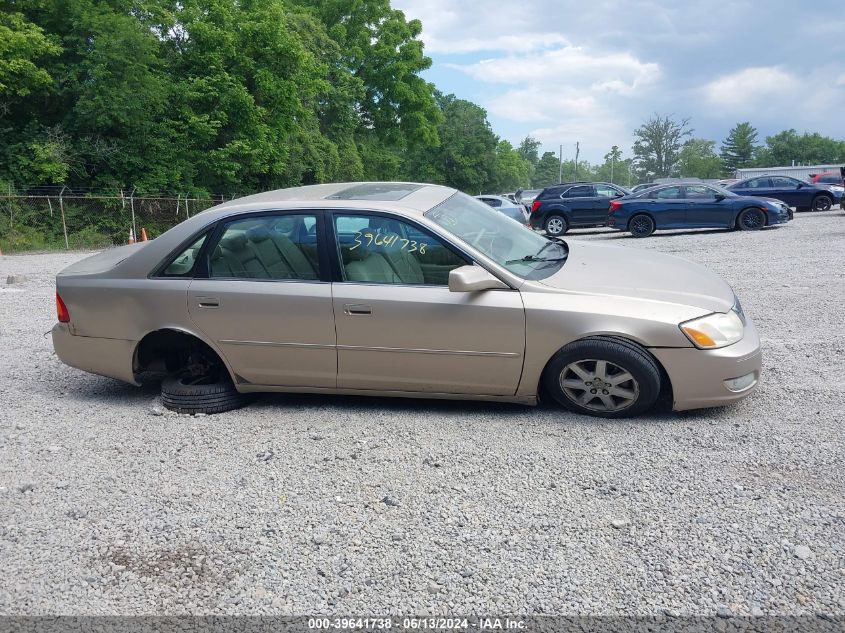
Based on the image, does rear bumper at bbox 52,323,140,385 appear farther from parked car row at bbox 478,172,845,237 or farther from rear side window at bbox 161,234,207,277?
parked car row at bbox 478,172,845,237

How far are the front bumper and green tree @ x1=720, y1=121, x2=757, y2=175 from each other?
103 m

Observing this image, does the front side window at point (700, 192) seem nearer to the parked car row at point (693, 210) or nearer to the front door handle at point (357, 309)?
the parked car row at point (693, 210)

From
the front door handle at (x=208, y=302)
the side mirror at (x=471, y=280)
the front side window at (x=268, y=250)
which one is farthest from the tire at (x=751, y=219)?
the front door handle at (x=208, y=302)

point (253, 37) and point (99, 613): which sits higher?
point (253, 37)

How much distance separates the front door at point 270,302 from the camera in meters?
4.59

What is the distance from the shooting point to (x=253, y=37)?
3131cm

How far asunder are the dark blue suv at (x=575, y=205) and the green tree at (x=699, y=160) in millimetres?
85263

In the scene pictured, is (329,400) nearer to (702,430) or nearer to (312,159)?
(702,430)

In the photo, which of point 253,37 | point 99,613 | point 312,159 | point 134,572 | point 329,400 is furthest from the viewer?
point 312,159

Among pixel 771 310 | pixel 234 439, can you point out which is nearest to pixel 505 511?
pixel 234 439

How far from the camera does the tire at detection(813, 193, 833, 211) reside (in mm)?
23703

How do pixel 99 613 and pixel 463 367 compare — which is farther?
pixel 463 367

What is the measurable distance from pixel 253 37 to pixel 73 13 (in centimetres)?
802

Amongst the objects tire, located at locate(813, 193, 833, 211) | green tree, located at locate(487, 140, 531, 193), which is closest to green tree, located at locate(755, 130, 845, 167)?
green tree, located at locate(487, 140, 531, 193)
